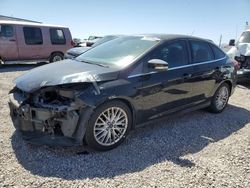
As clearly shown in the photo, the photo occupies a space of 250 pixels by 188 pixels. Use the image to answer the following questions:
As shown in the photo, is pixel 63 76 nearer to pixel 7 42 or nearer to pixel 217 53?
pixel 217 53

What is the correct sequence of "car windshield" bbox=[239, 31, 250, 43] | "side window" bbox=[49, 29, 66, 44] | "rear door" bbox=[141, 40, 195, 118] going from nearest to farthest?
"rear door" bbox=[141, 40, 195, 118] < "car windshield" bbox=[239, 31, 250, 43] < "side window" bbox=[49, 29, 66, 44]

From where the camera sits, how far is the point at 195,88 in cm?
521

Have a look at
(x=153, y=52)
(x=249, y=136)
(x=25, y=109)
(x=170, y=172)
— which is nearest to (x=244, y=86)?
(x=249, y=136)

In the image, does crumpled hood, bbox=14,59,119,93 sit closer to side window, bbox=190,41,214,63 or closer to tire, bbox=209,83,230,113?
side window, bbox=190,41,214,63

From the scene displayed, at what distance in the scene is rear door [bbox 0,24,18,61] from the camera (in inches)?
437

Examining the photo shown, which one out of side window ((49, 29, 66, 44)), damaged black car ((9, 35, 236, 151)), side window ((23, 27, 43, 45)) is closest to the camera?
damaged black car ((9, 35, 236, 151))

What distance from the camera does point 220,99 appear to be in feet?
19.8

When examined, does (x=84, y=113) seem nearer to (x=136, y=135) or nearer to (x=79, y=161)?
(x=79, y=161)

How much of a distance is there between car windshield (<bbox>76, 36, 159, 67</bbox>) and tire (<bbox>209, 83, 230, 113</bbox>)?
6.64ft

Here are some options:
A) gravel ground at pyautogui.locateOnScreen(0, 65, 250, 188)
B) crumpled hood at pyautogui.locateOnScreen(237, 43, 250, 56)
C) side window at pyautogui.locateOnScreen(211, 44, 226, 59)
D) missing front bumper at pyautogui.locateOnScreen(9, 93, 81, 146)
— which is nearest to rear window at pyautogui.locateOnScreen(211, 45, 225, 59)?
side window at pyautogui.locateOnScreen(211, 44, 226, 59)

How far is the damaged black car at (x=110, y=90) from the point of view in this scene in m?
3.64

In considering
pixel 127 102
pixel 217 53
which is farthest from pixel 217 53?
pixel 127 102

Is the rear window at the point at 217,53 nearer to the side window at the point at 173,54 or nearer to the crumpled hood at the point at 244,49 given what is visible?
the side window at the point at 173,54

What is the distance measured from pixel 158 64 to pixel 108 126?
115 centimetres
